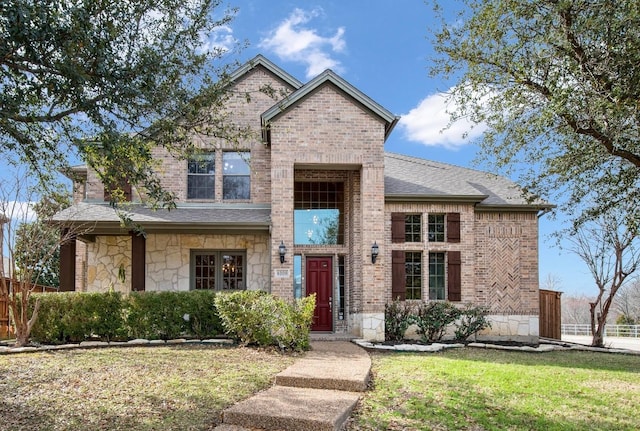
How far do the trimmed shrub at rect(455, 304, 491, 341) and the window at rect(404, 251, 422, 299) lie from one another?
4.70 feet

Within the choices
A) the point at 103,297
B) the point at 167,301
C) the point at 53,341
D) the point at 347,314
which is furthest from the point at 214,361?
the point at 347,314

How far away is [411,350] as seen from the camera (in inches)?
489

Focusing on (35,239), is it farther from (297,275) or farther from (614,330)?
(614,330)

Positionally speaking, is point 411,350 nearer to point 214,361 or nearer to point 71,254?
point 214,361

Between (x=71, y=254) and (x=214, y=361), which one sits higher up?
(x=71, y=254)

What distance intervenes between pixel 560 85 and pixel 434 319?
698 centimetres

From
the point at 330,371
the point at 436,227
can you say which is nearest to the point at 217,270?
the point at 436,227

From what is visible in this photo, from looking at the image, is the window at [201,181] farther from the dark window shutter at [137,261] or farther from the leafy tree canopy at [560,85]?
the leafy tree canopy at [560,85]

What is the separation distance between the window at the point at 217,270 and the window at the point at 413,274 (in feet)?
15.5

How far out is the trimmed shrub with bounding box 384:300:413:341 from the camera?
14.0m

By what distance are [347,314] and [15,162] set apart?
29.9ft

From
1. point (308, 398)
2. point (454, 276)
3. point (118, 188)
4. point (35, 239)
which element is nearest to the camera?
point (308, 398)

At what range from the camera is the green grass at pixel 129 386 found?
6.24m

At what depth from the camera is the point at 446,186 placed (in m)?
15.9
